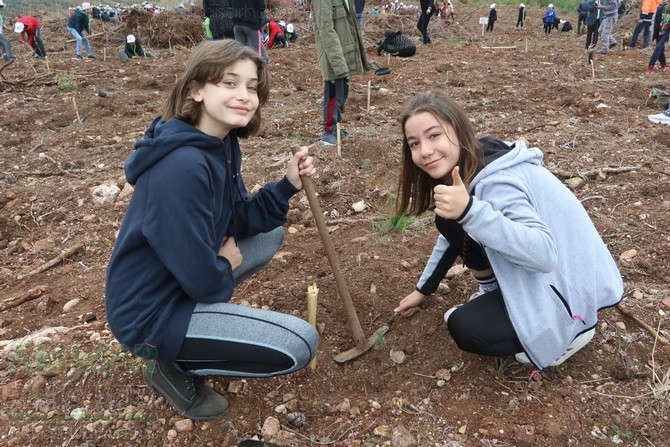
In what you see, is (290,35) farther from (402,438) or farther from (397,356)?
(402,438)

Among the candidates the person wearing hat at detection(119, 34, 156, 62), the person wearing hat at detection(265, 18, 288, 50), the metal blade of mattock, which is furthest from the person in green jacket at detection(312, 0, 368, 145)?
the person wearing hat at detection(119, 34, 156, 62)

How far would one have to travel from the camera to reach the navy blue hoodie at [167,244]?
1.61 metres

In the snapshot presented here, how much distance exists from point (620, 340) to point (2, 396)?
2788mm

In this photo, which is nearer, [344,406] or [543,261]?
[543,261]

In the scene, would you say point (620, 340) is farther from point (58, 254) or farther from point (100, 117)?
point (100, 117)

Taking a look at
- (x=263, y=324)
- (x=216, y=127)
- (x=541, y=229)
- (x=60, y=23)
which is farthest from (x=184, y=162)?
(x=60, y=23)

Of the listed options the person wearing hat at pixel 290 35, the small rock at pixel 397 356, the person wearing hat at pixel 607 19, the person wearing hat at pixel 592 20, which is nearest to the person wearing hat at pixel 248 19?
the small rock at pixel 397 356

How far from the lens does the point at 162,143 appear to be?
1.66 meters

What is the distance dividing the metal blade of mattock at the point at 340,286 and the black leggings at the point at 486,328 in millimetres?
437

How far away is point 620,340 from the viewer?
7.38 feet

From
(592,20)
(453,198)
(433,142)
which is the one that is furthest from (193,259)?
(592,20)

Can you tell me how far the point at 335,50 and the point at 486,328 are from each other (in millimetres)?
3379

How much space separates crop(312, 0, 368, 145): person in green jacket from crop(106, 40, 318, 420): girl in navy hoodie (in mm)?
2750

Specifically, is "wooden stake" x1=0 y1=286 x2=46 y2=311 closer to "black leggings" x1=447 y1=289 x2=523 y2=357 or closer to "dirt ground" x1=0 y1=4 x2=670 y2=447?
"dirt ground" x1=0 y1=4 x2=670 y2=447
